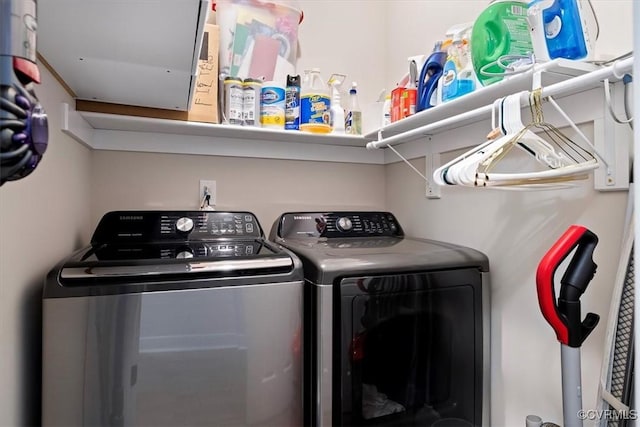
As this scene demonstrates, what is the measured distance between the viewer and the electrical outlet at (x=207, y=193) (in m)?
1.68

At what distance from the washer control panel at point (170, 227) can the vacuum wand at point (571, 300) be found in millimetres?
998

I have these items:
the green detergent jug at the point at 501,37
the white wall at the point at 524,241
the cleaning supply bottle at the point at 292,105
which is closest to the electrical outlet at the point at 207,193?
the cleaning supply bottle at the point at 292,105

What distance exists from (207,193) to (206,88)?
0.46 meters

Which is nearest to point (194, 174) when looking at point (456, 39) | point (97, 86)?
point (97, 86)

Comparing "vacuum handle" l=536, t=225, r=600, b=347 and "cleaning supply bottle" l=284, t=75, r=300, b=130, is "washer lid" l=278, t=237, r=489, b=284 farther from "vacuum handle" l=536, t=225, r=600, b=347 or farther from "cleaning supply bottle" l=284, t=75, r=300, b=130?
"cleaning supply bottle" l=284, t=75, r=300, b=130

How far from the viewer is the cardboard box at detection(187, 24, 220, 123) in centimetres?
149

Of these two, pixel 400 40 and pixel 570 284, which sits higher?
pixel 400 40

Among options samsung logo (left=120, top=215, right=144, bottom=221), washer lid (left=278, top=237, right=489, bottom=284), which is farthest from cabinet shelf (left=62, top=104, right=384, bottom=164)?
washer lid (left=278, top=237, right=489, bottom=284)

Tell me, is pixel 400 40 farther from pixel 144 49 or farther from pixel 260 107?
pixel 144 49

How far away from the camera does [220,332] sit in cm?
96

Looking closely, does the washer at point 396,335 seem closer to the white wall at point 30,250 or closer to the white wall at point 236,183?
the white wall at point 236,183

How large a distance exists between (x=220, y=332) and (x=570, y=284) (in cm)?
83

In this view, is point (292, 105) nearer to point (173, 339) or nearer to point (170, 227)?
point (170, 227)

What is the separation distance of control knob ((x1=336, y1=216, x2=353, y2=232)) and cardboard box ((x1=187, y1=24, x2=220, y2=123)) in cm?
67
